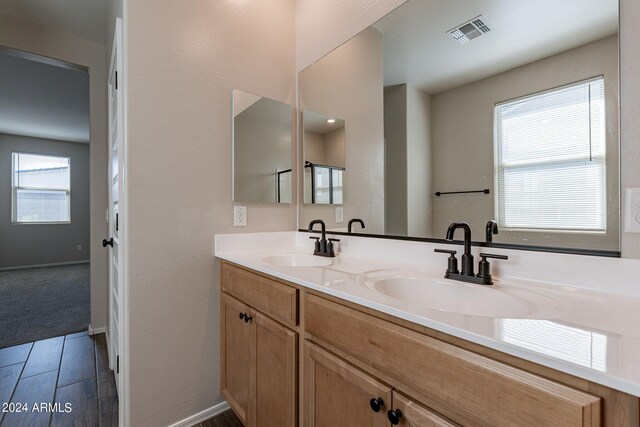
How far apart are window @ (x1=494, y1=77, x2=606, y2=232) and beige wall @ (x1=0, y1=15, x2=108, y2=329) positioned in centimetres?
311

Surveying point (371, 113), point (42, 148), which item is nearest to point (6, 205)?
point (42, 148)

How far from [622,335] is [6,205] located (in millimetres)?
7986

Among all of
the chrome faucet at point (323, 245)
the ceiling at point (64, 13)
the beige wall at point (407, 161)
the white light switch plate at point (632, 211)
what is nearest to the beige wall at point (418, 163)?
the beige wall at point (407, 161)

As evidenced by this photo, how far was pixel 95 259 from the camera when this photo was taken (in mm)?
2717

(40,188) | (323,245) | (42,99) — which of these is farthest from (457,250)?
(40,188)

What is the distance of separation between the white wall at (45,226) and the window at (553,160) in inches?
299

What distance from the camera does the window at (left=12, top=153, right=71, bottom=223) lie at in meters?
5.62

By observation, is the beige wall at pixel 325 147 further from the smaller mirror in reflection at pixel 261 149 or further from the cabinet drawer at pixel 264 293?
the cabinet drawer at pixel 264 293

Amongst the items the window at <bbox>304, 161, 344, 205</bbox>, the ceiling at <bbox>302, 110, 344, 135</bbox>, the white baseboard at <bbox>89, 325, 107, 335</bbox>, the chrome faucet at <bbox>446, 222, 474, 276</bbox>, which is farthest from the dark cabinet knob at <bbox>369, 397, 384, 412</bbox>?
the white baseboard at <bbox>89, 325, 107, 335</bbox>

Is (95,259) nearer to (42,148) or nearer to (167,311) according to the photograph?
(167,311)

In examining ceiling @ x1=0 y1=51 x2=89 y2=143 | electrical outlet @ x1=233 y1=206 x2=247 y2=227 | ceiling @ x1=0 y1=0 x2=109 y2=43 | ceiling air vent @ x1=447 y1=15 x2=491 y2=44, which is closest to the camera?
ceiling air vent @ x1=447 y1=15 x2=491 y2=44

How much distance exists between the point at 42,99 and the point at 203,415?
189 inches

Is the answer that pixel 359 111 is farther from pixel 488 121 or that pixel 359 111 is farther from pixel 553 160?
pixel 553 160

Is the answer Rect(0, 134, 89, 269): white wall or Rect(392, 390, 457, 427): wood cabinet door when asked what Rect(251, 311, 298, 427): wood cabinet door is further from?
Rect(0, 134, 89, 269): white wall
